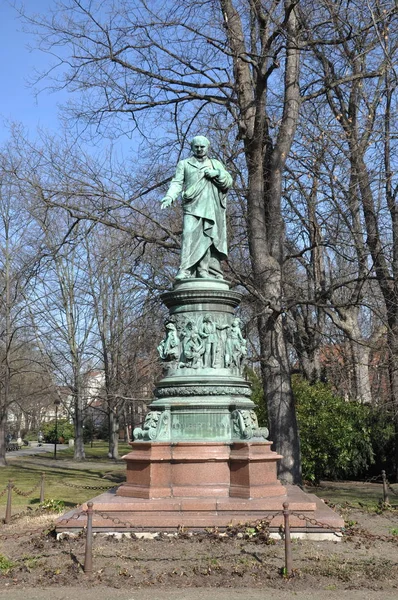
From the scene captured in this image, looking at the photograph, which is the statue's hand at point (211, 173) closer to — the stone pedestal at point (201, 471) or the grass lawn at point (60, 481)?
the stone pedestal at point (201, 471)

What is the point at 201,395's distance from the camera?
10195 mm

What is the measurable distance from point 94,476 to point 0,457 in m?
9.00

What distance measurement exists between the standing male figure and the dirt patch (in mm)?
4584

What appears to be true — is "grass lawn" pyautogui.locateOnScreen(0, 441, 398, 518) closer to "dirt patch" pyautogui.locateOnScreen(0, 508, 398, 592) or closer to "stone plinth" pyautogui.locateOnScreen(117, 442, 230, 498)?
"stone plinth" pyautogui.locateOnScreen(117, 442, 230, 498)

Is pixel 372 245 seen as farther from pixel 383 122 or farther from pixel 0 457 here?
pixel 0 457

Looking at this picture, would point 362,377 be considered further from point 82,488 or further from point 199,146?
point 199,146

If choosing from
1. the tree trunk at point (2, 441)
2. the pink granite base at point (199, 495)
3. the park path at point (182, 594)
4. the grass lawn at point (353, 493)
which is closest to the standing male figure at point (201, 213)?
the pink granite base at point (199, 495)

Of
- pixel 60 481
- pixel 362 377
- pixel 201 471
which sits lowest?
pixel 60 481

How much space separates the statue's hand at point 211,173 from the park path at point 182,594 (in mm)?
6674

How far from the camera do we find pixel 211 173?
36.9 feet

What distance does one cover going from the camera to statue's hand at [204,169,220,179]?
11.3 m

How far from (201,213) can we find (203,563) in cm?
583

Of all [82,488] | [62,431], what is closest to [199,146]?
[82,488]

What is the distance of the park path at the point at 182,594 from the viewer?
6.44 meters
